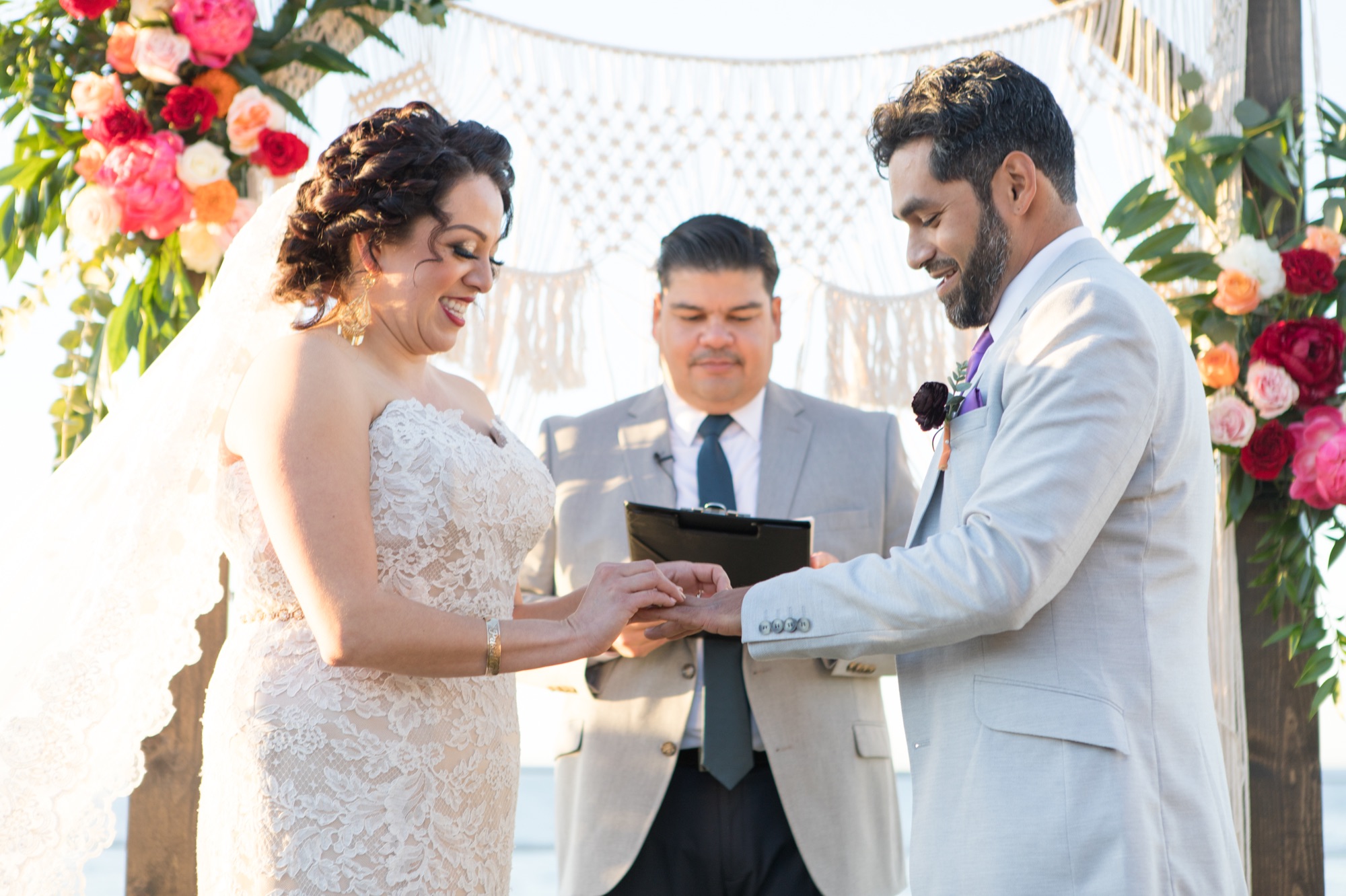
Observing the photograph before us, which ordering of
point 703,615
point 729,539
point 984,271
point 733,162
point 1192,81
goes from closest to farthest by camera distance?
point 984,271 < point 703,615 < point 729,539 < point 1192,81 < point 733,162

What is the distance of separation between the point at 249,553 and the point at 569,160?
199cm

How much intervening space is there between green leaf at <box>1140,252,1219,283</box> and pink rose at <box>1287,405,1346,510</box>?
459mm

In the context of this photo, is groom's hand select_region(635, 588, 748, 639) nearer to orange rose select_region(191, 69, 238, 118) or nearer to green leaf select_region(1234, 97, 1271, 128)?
orange rose select_region(191, 69, 238, 118)

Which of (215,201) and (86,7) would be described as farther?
(215,201)

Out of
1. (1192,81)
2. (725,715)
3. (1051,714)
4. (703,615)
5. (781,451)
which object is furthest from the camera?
(1192,81)

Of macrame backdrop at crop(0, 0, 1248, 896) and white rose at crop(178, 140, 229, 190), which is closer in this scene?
white rose at crop(178, 140, 229, 190)

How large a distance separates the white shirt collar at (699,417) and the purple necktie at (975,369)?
38.9 inches

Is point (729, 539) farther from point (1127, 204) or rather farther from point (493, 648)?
point (1127, 204)

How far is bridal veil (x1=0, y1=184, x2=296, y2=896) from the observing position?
214cm

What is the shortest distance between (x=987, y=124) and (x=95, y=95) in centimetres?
227

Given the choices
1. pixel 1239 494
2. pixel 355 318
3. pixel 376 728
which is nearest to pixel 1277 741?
pixel 1239 494

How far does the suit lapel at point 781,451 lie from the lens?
2951 millimetres

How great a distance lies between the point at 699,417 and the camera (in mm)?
3111

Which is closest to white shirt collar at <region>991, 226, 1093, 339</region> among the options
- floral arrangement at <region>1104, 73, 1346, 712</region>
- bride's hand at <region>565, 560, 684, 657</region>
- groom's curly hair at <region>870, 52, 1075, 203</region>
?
groom's curly hair at <region>870, 52, 1075, 203</region>
